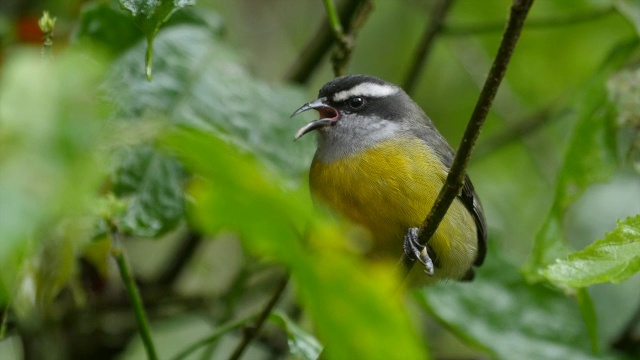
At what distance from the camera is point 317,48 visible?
16.0 ft

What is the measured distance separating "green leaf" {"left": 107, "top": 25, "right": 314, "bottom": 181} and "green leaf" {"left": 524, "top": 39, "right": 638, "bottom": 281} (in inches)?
44.4

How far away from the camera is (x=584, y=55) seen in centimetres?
616

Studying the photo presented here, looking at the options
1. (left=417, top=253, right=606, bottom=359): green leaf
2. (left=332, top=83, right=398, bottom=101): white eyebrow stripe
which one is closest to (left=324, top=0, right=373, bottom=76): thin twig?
(left=332, top=83, right=398, bottom=101): white eyebrow stripe

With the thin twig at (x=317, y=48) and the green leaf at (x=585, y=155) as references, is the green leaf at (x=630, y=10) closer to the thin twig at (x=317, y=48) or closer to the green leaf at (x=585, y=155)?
the green leaf at (x=585, y=155)

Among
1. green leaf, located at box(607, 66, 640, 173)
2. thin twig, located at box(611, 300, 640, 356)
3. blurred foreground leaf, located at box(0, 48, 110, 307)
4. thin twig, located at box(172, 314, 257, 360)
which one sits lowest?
thin twig, located at box(172, 314, 257, 360)

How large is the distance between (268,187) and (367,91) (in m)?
2.97

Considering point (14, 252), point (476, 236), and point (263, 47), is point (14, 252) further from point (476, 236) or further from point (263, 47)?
point (263, 47)

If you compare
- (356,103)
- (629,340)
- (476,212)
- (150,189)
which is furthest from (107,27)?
(629,340)

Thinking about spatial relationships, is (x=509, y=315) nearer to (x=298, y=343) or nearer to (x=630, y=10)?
(x=630, y=10)

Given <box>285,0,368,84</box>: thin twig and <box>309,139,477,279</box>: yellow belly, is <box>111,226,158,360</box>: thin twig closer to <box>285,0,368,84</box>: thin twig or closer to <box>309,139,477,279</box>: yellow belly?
<box>309,139,477,279</box>: yellow belly

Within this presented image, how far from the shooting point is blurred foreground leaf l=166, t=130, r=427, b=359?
51.1 inches

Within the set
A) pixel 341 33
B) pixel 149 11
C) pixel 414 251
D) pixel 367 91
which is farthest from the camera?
pixel 367 91

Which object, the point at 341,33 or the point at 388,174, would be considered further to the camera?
the point at 388,174

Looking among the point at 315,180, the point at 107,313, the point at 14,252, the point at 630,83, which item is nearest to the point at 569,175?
the point at 630,83
